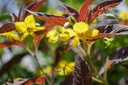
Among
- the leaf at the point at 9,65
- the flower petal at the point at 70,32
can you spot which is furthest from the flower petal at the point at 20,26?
the leaf at the point at 9,65

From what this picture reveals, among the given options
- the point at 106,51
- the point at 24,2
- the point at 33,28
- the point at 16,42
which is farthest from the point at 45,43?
the point at 33,28

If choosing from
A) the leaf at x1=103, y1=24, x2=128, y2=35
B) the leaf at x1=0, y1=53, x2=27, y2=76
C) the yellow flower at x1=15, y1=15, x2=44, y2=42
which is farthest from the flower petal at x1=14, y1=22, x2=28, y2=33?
the leaf at x1=0, y1=53, x2=27, y2=76

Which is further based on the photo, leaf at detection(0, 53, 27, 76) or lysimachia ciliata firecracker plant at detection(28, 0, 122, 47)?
leaf at detection(0, 53, 27, 76)

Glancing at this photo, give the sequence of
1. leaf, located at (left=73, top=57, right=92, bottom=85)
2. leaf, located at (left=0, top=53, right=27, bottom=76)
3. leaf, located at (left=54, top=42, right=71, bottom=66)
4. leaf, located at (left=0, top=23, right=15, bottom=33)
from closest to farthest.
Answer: leaf, located at (left=73, top=57, right=92, bottom=85) → leaf, located at (left=0, top=23, right=15, bottom=33) → leaf, located at (left=54, top=42, right=71, bottom=66) → leaf, located at (left=0, top=53, right=27, bottom=76)

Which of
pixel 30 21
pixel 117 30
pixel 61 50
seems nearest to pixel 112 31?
pixel 117 30

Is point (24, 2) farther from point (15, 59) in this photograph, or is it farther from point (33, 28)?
point (33, 28)

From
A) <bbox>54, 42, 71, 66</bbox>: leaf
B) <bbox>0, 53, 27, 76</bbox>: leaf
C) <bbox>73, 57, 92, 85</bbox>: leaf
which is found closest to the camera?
<bbox>73, 57, 92, 85</bbox>: leaf

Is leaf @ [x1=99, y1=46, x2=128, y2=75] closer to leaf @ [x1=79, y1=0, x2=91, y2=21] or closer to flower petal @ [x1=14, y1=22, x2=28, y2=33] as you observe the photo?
leaf @ [x1=79, y1=0, x2=91, y2=21]

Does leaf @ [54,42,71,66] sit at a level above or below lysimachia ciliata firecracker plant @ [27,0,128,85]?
below

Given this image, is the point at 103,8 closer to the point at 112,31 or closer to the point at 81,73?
the point at 112,31
